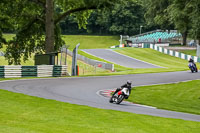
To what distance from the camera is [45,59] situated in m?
32.2

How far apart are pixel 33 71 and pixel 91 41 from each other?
71.3 meters

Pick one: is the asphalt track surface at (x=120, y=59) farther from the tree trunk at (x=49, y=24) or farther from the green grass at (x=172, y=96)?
the green grass at (x=172, y=96)

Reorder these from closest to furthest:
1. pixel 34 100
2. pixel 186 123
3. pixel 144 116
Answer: pixel 186 123
pixel 144 116
pixel 34 100

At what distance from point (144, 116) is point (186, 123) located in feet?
5.17

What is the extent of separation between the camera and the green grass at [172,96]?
18078 mm

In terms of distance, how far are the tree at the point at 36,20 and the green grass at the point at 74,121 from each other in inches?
768

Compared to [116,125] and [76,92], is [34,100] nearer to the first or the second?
[76,92]

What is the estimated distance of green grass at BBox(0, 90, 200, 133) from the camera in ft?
34.3

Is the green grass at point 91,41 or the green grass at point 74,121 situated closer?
the green grass at point 74,121

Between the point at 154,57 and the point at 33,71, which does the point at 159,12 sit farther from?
the point at 33,71

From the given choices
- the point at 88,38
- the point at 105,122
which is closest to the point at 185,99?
the point at 105,122

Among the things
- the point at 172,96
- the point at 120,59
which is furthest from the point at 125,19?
the point at 172,96

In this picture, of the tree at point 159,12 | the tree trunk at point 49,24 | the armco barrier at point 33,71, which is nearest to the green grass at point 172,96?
the armco barrier at point 33,71

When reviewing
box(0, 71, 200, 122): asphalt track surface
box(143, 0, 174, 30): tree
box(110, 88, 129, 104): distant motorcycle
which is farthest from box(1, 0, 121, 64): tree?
box(143, 0, 174, 30): tree
